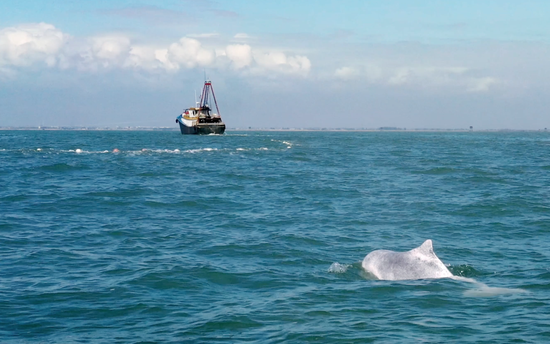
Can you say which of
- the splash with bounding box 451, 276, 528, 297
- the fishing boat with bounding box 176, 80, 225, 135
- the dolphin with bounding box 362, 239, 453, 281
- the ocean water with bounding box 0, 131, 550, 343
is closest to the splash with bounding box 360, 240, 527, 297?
the dolphin with bounding box 362, 239, 453, 281

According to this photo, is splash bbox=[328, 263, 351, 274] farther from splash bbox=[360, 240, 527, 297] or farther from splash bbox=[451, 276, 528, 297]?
splash bbox=[451, 276, 528, 297]

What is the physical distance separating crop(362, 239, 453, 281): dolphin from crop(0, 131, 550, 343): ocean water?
315 millimetres

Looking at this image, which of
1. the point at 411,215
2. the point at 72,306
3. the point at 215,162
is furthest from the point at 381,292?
the point at 215,162

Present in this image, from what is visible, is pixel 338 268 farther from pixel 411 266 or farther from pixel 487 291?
pixel 487 291

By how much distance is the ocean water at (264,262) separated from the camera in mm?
11227

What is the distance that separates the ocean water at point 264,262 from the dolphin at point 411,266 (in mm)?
315

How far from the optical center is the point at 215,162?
164 feet

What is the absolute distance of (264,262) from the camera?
53.6 ft

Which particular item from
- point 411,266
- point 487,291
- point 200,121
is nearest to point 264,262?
point 411,266

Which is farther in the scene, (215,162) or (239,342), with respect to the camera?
(215,162)

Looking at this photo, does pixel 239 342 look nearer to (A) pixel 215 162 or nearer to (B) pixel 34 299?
(B) pixel 34 299

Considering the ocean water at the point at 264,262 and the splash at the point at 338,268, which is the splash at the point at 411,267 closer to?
the ocean water at the point at 264,262

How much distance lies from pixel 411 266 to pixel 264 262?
12.8 feet

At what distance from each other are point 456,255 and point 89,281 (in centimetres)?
992
